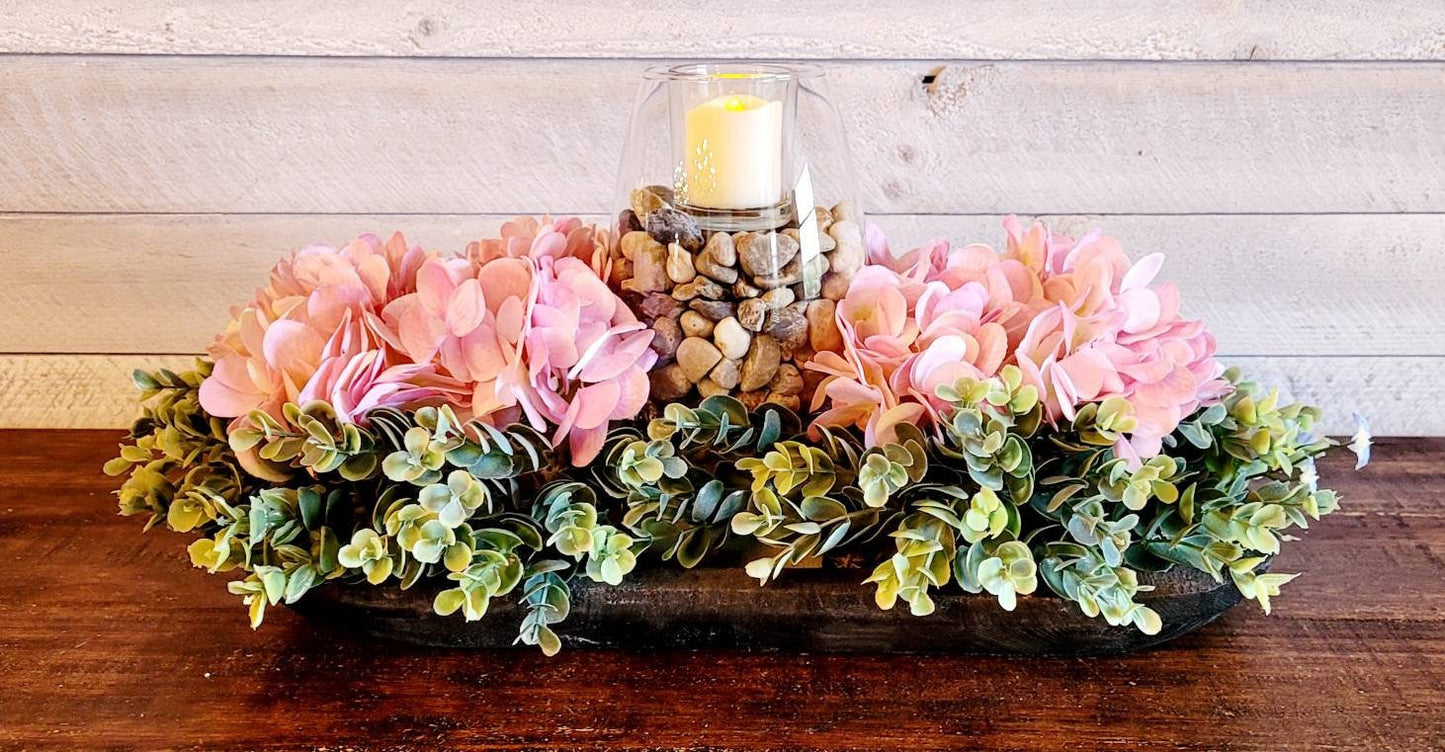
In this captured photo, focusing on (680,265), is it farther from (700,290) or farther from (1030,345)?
(1030,345)

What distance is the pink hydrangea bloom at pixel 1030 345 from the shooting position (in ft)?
1.73

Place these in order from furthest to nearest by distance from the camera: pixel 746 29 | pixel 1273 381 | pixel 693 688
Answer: pixel 1273 381
pixel 746 29
pixel 693 688

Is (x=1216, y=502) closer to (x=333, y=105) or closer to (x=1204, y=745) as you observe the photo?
(x=1204, y=745)

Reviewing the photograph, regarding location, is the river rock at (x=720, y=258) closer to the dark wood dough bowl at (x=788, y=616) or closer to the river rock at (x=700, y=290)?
the river rock at (x=700, y=290)

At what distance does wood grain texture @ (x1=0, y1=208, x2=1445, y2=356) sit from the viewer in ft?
2.87

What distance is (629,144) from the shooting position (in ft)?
2.04

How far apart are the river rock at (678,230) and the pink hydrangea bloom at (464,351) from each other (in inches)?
1.9

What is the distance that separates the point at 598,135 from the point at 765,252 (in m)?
0.37

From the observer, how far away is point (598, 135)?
0.86 m

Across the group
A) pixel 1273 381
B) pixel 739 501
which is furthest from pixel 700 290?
pixel 1273 381

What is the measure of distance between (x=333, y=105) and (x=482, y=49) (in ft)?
0.48

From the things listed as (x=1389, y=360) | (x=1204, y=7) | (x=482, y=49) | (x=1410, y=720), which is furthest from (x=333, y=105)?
(x=1389, y=360)

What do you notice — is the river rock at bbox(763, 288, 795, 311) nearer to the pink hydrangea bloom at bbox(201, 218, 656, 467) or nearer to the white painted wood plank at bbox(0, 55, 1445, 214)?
the pink hydrangea bloom at bbox(201, 218, 656, 467)

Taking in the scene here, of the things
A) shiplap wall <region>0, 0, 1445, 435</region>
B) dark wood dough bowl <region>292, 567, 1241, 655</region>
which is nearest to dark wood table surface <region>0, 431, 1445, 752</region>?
dark wood dough bowl <region>292, 567, 1241, 655</region>
